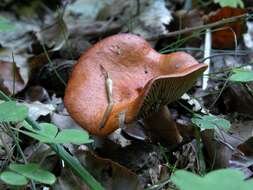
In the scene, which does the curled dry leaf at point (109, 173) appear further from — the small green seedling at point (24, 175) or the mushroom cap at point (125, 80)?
the small green seedling at point (24, 175)

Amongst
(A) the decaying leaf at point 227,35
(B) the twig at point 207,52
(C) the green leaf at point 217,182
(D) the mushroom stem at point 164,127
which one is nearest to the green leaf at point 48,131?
(C) the green leaf at point 217,182

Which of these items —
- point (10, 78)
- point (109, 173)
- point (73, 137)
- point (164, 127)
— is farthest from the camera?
point (10, 78)

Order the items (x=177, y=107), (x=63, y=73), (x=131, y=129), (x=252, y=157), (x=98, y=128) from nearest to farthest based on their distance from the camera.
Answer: (x=98, y=128), (x=252, y=157), (x=131, y=129), (x=177, y=107), (x=63, y=73)

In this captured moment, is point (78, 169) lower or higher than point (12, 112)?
lower

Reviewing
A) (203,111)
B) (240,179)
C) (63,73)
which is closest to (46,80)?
(63,73)

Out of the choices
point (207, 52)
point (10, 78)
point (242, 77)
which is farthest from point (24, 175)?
point (207, 52)

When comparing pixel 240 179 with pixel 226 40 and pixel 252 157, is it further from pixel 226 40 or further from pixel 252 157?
pixel 226 40

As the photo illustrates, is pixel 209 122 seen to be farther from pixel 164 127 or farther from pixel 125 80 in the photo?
pixel 125 80
